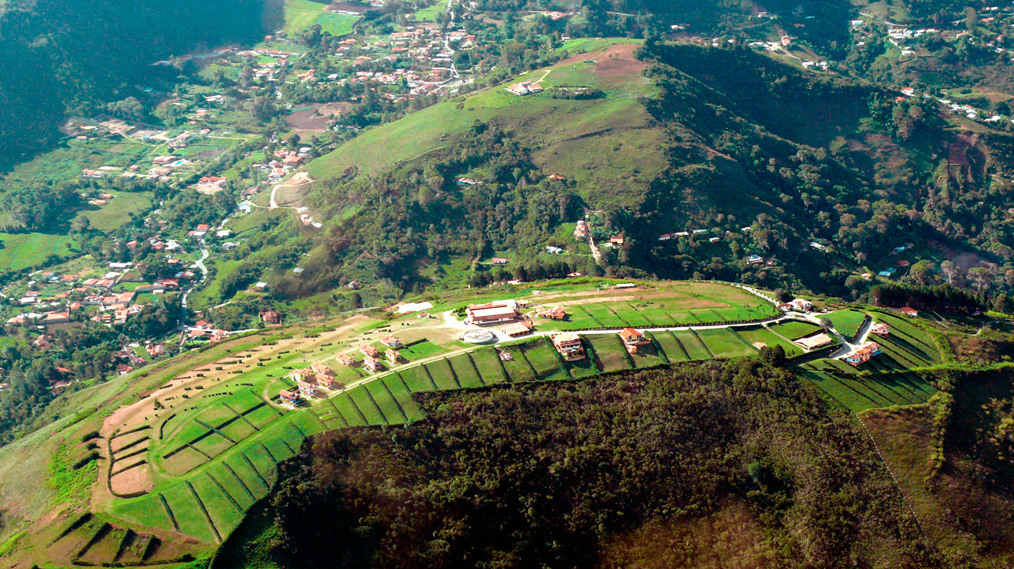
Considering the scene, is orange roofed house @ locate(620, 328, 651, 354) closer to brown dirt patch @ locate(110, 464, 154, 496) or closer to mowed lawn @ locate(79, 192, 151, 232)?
brown dirt patch @ locate(110, 464, 154, 496)

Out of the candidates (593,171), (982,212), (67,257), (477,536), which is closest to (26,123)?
(67,257)

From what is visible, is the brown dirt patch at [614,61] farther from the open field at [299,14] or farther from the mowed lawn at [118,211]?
the open field at [299,14]

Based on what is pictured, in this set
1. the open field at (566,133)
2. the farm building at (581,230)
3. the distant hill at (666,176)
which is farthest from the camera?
the open field at (566,133)

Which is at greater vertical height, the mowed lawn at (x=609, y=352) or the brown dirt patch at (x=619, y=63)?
the brown dirt patch at (x=619, y=63)

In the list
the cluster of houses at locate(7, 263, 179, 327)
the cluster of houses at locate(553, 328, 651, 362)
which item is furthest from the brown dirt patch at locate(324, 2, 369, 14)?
the cluster of houses at locate(553, 328, 651, 362)

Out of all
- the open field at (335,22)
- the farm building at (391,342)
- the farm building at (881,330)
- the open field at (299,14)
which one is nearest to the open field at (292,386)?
the farm building at (391,342)

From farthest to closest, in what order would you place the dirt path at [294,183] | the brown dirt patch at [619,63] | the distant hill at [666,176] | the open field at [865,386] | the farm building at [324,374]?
the brown dirt patch at [619,63] < the dirt path at [294,183] < the distant hill at [666,176] < the farm building at [324,374] < the open field at [865,386]

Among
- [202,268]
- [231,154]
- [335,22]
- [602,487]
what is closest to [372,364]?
[602,487]
